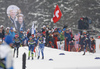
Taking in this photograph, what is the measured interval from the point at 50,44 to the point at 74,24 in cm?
1548

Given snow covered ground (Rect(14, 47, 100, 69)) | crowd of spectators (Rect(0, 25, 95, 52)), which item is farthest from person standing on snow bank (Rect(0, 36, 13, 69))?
crowd of spectators (Rect(0, 25, 95, 52))

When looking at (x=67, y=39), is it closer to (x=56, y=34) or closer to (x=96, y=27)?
(x=56, y=34)

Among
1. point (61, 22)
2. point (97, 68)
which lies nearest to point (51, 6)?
point (61, 22)

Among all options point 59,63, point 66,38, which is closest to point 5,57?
point 59,63

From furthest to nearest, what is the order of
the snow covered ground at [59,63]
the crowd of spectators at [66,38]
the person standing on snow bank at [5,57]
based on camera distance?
the crowd of spectators at [66,38] → the snow covered ground at [59,63] → the person standing on snow bank at [5,57]

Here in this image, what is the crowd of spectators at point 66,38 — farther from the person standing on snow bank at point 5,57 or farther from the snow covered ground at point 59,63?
the person standing on snow bank at point 5,57

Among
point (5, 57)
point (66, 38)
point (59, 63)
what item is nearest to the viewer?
point (5, 57)

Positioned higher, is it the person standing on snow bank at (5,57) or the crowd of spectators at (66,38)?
the person standing on snow bank at (5,57)

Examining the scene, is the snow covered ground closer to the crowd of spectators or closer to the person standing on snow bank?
the crowd of spectators

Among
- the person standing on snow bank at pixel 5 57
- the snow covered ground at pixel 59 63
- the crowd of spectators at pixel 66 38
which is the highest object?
the person standing on snow bank at pixel 5 57

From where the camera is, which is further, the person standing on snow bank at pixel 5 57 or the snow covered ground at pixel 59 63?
the snow covered ground at pixel 59 63

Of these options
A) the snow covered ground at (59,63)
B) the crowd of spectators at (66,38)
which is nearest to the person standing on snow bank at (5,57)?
the snow covered ground at (59,63)

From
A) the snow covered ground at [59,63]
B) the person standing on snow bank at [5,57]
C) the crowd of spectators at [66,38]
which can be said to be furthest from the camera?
the crowd of spectators at [66,38]

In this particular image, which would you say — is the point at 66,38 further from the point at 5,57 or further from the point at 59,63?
the point at 5,57
